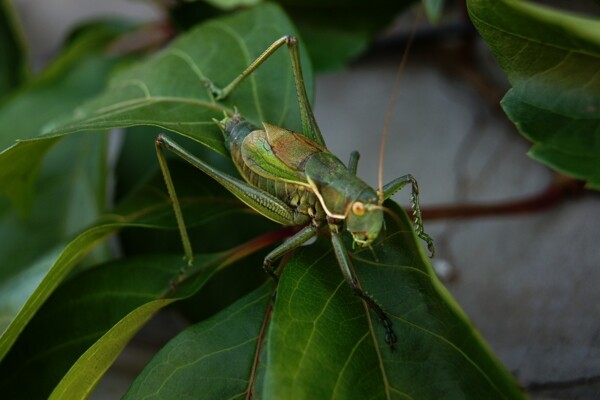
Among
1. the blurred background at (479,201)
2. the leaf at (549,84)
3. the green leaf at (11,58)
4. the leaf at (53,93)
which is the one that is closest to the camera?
the leaf at (549,84)

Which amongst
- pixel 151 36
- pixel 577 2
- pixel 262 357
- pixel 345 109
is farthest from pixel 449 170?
pixel 262 357

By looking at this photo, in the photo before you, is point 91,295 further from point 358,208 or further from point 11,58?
point 11,58

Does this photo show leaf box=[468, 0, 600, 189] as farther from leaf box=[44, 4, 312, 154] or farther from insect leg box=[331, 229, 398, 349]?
leaf box=[44, 4, 312, 154]

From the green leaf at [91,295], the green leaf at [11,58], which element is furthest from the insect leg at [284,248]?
the green leaf at [11,58]

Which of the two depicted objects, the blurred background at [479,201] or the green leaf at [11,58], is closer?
the blurred background at [479,201]

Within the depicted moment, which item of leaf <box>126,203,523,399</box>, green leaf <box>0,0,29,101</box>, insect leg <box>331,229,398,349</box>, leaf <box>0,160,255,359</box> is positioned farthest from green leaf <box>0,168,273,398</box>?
green leaf <box>0,0,29,101</box>

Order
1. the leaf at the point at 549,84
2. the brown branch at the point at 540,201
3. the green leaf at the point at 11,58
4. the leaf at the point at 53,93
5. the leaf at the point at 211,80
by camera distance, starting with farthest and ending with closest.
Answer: the green leaf at the point at 11,58, the brown branch at the point at 540,201, the leaf at the point at 53,93, the leaf at the point at 211,80, the leaf at the point at 549,84

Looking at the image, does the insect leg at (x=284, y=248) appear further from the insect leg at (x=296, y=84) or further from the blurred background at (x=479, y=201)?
the blurred background at (x=479, y=201)
